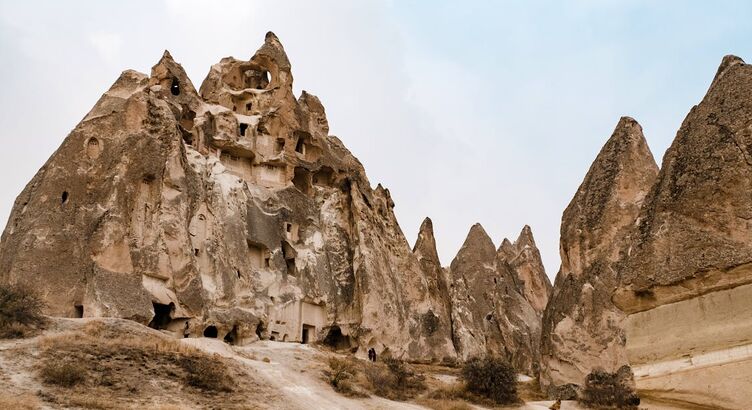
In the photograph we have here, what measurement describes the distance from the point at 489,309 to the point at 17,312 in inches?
1018

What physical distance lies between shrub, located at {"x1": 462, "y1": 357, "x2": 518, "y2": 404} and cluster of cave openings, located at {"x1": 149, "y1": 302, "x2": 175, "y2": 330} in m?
8.88

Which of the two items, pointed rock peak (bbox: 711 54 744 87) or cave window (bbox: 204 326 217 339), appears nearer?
pointed rock peak (bbox: 711 54 744 87)

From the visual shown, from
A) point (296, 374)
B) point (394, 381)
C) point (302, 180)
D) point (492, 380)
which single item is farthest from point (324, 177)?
point (296, 374)

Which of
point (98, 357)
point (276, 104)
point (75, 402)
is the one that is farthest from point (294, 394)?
point (276, 104)

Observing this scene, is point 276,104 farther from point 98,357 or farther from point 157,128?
point 98,357

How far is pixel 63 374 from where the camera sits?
1438 cm

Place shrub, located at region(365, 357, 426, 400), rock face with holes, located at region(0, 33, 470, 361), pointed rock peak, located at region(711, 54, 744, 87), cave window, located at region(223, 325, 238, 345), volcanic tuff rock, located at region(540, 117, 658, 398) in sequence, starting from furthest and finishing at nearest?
1. cave window, located at region(223, 325, 238, 345)
2. rock face with holes, located at region(0, 33, 470, 361)
3. volcanic tuff rock, located at region(540, 117, 658, 398)
4. shrub, located at region(365, 357, 426, 400)
5. pointed rock peak, located at region(711, 54, 744, 87)

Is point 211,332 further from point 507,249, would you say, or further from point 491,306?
point 507,249

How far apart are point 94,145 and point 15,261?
4524 mm

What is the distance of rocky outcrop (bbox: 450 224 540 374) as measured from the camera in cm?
3341

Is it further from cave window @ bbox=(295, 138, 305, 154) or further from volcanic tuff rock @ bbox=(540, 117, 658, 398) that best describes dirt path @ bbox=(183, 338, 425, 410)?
cave window @ bbox=(295, 138, 305, 154)

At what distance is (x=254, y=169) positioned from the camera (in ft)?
107

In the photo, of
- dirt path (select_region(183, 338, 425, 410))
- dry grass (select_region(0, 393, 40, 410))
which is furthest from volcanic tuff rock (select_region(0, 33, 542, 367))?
dry grass (select_region(0, 393, 40, 410))

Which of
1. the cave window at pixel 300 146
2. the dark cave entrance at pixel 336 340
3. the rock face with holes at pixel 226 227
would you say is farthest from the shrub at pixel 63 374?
the cave window at pixel 300 146
